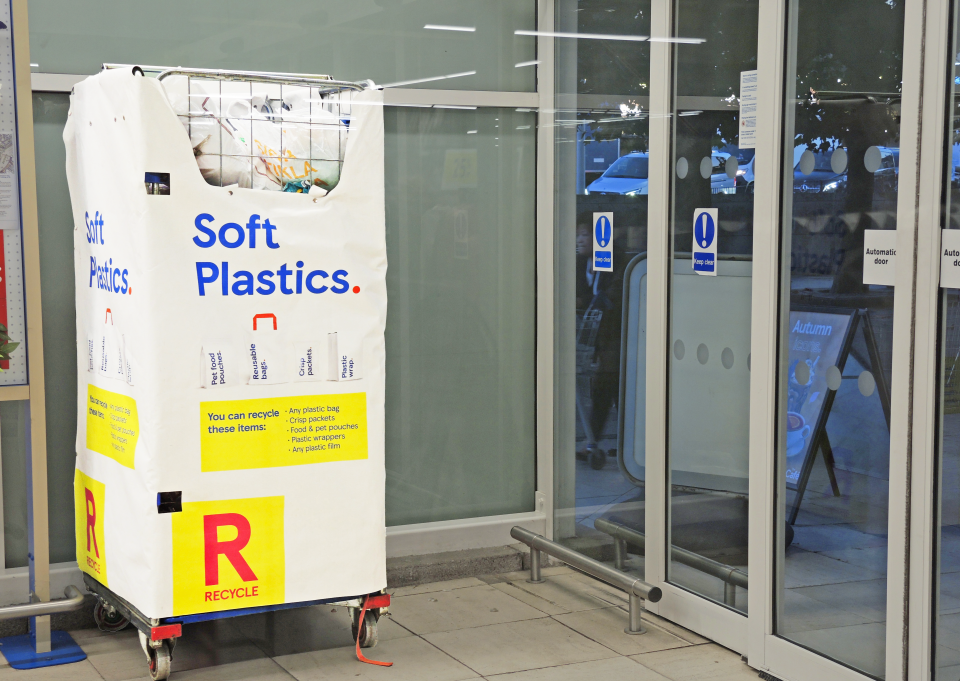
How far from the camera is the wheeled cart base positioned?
330cm

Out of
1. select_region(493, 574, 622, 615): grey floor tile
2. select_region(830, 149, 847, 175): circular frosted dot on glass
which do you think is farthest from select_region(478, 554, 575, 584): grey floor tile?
select_region(830, 149, 847, 175): circular frosted dot on glass

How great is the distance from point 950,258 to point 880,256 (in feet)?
0.78

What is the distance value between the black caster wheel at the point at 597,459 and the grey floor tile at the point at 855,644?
1287 mm

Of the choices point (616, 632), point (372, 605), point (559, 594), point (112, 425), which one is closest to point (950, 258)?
point (616, 632)

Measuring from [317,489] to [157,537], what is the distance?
525mm

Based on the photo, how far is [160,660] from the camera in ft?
11.0

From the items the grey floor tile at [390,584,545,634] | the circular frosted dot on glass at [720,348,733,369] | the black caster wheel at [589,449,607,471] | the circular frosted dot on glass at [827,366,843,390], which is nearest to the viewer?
the circular frosted dot on glass at [827,366,843,390]

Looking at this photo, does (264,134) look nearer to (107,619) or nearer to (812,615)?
(107,619)

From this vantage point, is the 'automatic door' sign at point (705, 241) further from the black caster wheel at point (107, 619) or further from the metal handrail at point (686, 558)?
the black caster wheel at point (107, 619)

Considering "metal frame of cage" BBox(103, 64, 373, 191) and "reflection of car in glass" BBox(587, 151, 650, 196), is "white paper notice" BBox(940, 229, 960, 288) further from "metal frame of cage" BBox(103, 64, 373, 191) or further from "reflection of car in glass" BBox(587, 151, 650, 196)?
"metal frame of cage" BBox(103, 64, 373, 191)

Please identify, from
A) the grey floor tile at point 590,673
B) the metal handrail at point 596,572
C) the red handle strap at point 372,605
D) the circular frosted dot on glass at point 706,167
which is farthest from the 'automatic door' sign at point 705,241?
the red handle strap at point 372,605

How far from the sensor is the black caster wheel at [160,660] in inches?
132

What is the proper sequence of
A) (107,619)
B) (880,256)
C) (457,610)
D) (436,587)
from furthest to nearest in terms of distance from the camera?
(436,587) < (457,610) < (107,619) < (880,256)

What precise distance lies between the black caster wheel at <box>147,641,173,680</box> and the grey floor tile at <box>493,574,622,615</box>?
150 centimetres
